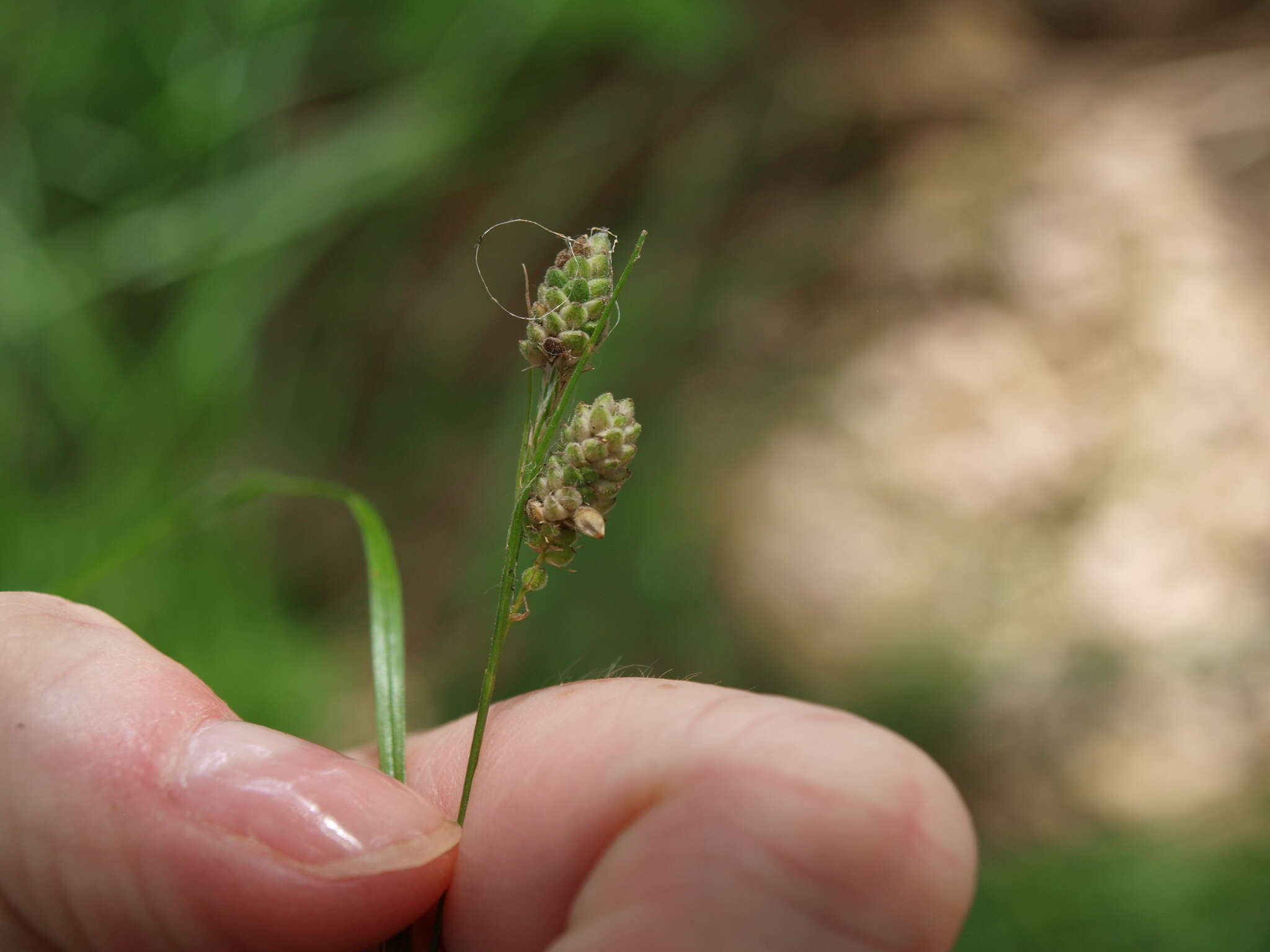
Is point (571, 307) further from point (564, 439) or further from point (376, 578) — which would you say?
point (376, 578)

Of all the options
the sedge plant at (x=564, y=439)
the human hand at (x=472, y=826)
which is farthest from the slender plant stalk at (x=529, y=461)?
the human hand at (x=472, y=826)

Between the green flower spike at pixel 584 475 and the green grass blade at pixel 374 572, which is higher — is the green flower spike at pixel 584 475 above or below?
above

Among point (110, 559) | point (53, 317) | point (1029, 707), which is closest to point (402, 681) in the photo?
point (110, 559)

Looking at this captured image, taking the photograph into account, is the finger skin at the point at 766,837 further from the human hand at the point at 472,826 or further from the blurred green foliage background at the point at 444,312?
the blurred green foliage background at the point at 444,312

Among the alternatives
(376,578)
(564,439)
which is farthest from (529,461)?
(376,578)

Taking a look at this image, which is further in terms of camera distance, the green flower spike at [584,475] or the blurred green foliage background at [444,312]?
the blurred green foliage background at [444,312]

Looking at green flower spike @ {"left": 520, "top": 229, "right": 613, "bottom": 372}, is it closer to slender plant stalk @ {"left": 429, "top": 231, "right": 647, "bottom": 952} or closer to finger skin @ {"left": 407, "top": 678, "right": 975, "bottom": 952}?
slender plant stalk @ {"left": 429, "top": 231, "right": 647, "bottom": 952}

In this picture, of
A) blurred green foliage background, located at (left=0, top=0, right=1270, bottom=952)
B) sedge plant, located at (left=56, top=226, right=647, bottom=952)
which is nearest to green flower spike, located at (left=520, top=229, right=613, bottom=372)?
sedge plant, located at (left=56, top=226, right=647, bottom=952)
